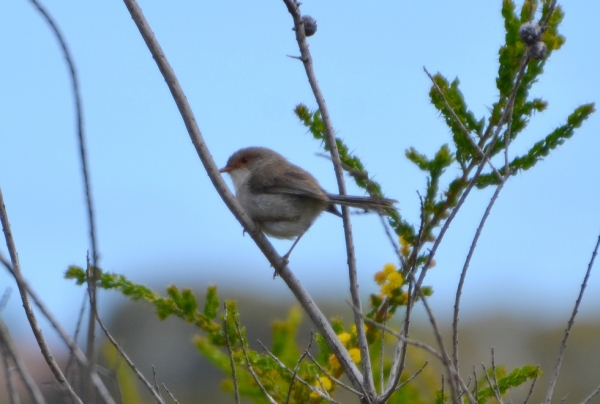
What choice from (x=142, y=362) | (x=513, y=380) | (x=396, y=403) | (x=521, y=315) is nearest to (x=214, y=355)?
(x=396, y=403)

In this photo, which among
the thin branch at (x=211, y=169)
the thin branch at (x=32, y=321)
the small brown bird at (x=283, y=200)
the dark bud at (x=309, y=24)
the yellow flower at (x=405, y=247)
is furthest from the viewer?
the small brown bird at (x=283, y=200)

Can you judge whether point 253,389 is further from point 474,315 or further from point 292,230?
point 474,315

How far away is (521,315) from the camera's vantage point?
23.1 m

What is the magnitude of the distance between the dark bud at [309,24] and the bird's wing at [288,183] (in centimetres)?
171

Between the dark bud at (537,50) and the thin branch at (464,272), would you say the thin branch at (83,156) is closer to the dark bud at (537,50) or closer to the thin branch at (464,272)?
the thin branch at (464,272)

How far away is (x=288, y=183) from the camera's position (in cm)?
555

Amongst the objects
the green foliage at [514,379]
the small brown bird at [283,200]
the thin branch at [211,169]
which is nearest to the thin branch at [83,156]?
the thin branch at [211,169]

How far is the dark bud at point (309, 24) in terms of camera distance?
3.63 m

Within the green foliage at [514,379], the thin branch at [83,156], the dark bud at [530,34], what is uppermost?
the dark bud at [530,34]

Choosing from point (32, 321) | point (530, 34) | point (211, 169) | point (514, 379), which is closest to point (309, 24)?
point (211, 169)

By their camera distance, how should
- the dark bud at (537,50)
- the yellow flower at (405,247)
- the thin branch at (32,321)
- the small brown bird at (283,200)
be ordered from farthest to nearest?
the small brown bird at (283,200)
the yellow flower at (405,247)
the dark bud at (537,50)
the thin branch at (32,321)

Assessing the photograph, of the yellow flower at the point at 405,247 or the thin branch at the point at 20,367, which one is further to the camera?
the yellow flower at the point at 405,247

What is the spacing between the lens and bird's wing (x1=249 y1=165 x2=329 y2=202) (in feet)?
17.5

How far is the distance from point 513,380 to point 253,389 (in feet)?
5.01
